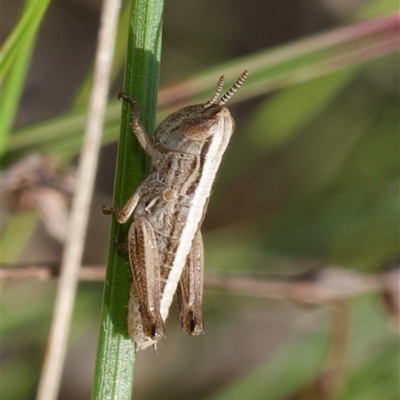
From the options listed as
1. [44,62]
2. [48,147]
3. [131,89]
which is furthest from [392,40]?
[44,62]

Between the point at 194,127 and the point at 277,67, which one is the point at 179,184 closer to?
the point at 194,127

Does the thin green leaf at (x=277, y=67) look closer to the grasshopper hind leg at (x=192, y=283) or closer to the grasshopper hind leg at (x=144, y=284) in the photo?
the grasshopper hind leg at (x=144, y=284)

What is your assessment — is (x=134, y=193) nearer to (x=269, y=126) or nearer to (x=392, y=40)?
(x=392, y=40)

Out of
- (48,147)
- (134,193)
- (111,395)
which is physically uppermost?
(48,147)

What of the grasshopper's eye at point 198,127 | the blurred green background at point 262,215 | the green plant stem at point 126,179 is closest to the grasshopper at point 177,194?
the grasshopper's eye at point 198,127

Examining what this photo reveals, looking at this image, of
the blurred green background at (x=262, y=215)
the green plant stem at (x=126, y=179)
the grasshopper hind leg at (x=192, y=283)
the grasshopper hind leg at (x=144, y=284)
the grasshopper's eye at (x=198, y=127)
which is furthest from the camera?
the blurred green background at (x=262, y=215)

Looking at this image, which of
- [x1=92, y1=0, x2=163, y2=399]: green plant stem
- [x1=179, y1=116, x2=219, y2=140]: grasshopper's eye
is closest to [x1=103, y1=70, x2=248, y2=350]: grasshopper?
[x1=179, y1=116, x2=219, y2=140]: grasshopper's eye

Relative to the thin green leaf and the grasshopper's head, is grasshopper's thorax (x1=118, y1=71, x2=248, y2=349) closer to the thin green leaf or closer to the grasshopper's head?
the grasshopper's head
